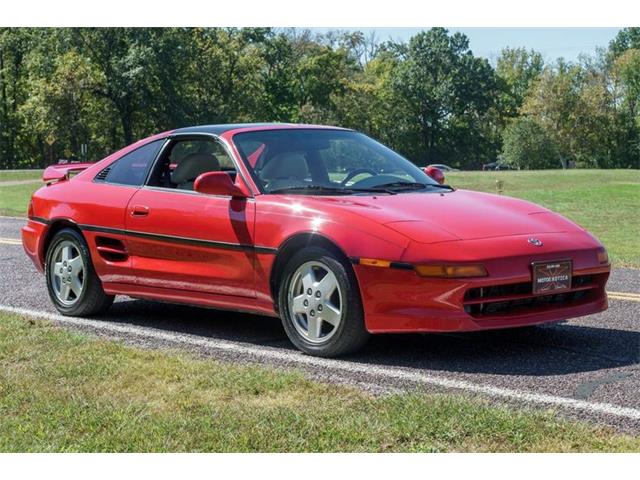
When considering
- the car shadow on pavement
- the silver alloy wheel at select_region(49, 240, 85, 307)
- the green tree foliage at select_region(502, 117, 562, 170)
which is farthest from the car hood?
the green tree foliage at select_region(502, 117, 562, 170)

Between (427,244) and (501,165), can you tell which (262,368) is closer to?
(427,244)

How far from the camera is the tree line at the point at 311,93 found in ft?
180

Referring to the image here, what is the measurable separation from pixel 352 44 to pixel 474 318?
57.9 m

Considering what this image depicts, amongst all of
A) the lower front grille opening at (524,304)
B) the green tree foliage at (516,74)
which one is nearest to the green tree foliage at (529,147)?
the green tree foliage at (516,74)

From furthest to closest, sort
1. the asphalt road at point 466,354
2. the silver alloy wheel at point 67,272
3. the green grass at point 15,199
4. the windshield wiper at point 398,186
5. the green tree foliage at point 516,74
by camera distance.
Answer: the green tree foliage at point 516,74 < the green grass at point 15,199 < the silver alloy wheel at point 67,272 < the windshield wiper at point 398,186 < the asphalt road at point 466,354

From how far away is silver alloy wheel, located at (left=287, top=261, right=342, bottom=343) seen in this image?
20.5 feet

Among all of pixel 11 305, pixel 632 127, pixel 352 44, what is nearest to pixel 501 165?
pixel 352 44

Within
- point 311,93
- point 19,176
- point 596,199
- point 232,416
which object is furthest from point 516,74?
point 232,416

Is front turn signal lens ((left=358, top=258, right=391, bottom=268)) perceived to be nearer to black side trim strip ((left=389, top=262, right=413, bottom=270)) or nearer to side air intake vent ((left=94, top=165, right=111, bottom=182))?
black side trim strip ((left=389, top=262, right=413, bottom=270))

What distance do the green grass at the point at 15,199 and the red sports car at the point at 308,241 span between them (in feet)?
48.4

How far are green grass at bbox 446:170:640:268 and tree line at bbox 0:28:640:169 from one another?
3.84m

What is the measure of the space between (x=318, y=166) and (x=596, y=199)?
987 inches

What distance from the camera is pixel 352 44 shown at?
6247 centimetres

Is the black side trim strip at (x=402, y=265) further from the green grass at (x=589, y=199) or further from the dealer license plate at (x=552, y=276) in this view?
the green grass at (x=589, y=199)
